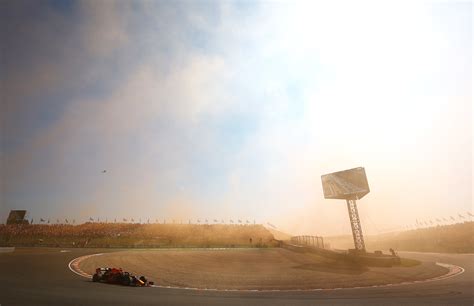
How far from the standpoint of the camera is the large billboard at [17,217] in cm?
11153

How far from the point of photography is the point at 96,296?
16.6 m

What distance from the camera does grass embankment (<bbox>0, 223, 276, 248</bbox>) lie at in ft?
271

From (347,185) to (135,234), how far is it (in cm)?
8098

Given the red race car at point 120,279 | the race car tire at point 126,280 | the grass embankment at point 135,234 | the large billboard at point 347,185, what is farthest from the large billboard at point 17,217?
the large billboard at point 347,185

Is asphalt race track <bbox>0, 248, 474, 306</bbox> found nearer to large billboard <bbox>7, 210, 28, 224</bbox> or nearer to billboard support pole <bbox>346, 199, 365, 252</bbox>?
billboard support pole <bbox>346, 199, 365, 252</bbox>

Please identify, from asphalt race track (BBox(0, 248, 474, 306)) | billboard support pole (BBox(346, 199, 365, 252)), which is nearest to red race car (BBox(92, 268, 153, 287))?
asphalt race track (BBox(0, 248, 474, 306))

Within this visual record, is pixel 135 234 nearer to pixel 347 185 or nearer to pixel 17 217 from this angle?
pixel 17 217

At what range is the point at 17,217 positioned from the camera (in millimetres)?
113125

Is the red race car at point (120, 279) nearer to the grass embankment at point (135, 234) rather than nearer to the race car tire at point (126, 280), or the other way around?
the race car tire at point (126, 280)

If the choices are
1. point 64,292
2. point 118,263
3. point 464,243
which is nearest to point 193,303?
point 64,292

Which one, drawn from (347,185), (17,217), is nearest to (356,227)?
(347,185)

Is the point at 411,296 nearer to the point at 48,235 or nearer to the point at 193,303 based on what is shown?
the point at 193,303

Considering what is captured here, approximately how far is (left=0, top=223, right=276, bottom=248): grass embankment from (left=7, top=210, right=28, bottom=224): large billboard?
7576 millimetres

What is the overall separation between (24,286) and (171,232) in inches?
3616
